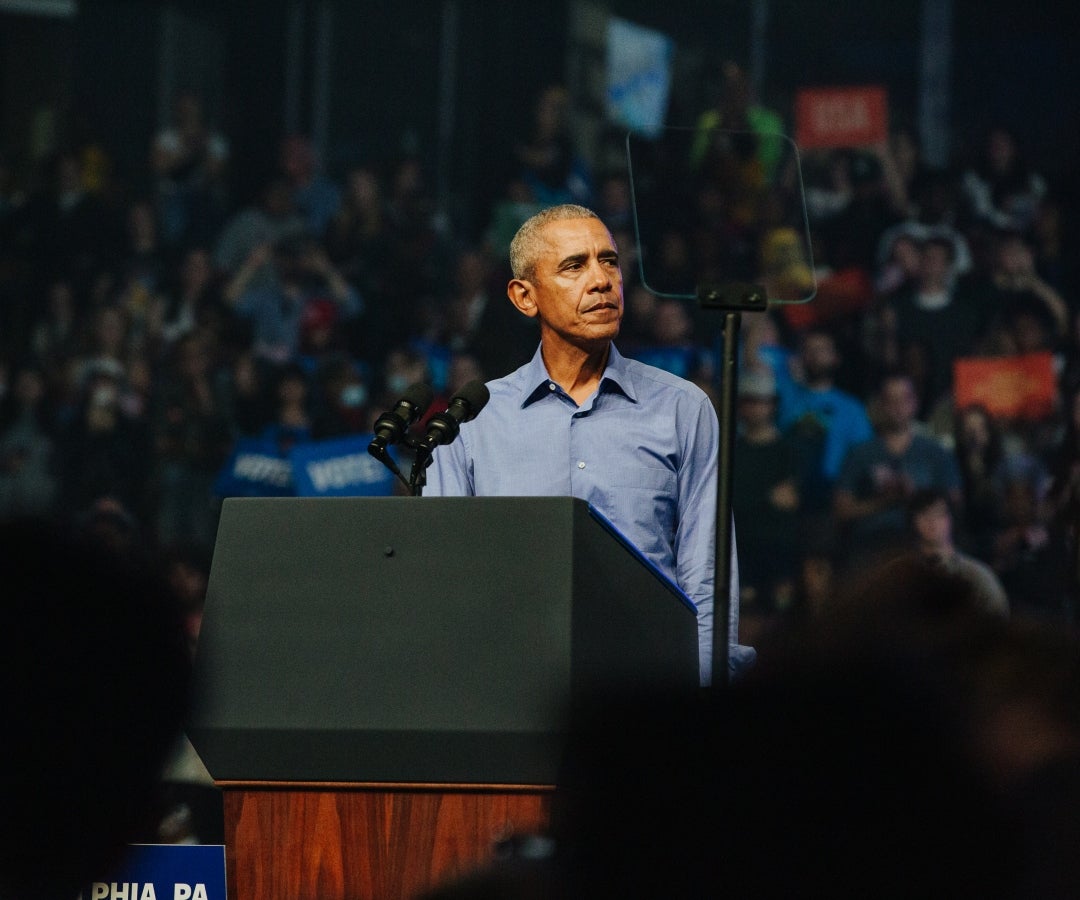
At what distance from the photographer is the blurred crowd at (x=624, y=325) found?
263 inches

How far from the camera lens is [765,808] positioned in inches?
23.6

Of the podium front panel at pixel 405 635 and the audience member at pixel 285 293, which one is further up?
the audience member at pixel 285 293

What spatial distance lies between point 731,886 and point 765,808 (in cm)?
3

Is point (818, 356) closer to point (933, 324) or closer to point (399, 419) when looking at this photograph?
point (933, 324)

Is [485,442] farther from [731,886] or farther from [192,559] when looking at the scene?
[192,559]

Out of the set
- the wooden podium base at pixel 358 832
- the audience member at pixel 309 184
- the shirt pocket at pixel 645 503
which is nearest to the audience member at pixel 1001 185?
the audience member at pixel 309 184

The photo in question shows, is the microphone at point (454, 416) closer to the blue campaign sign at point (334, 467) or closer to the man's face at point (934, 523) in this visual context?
the man's face at point (934, 523)

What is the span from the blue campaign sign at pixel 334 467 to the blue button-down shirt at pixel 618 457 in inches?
171

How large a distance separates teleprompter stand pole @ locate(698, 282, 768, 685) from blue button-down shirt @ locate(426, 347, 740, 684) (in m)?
0.48

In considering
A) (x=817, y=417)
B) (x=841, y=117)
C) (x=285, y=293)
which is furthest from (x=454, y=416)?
(x=285, y=293)

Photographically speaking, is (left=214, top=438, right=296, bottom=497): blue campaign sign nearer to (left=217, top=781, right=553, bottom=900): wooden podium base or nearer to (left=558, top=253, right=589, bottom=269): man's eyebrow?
(left=558, top=253, right=589, bottom=269): man's eyebrow

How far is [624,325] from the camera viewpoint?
738 centimetres

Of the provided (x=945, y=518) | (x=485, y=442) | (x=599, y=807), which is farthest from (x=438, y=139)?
(x=599, y=807)

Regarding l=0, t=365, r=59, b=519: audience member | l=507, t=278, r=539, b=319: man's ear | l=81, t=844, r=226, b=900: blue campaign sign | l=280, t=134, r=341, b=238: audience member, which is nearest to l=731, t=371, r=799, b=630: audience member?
l=280, t=134, r=341, b=238: audience member
